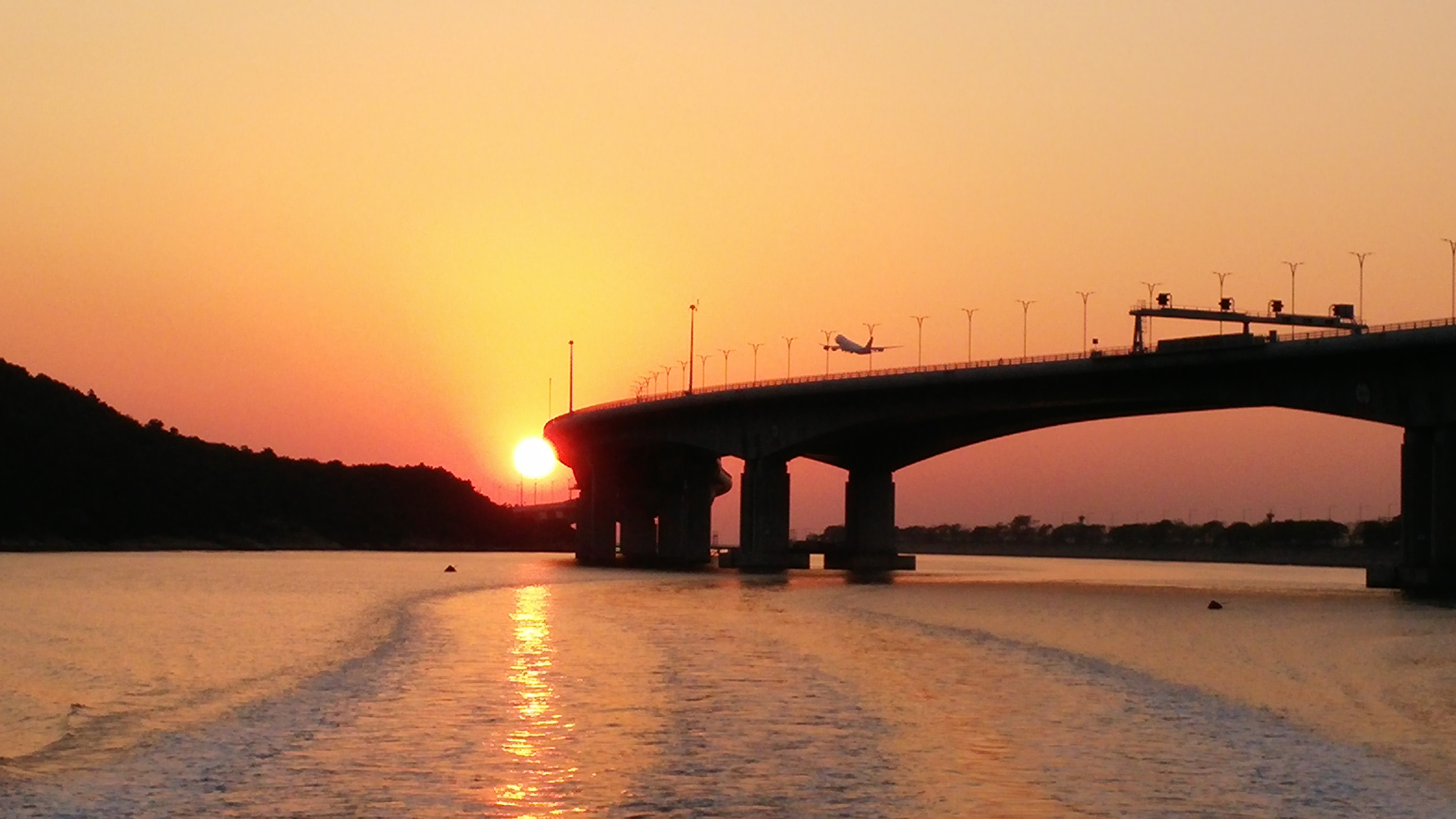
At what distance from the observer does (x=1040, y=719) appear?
97.7ft

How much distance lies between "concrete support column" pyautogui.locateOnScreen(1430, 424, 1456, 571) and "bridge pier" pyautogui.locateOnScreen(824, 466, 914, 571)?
5217cm

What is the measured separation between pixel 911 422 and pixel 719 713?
8239 centimetres

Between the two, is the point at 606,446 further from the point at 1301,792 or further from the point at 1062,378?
the point at 1301,792

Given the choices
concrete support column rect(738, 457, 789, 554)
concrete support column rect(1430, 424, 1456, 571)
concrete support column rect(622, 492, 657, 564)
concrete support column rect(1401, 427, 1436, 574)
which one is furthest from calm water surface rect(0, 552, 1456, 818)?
concrete support column rect(622, 492, 657, 564)

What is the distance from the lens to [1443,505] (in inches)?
3250

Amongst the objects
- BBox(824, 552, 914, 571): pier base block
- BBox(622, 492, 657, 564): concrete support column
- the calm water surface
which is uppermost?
BBox(622, 492, 657, 564): concrete support column

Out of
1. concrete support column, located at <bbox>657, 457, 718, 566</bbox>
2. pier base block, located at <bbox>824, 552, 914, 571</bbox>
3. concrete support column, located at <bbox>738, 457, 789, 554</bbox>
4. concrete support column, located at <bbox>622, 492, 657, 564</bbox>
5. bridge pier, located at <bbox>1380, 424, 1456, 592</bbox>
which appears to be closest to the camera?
bridge pier, located at <bbox>1380, 424, 1456, 592</bbox>

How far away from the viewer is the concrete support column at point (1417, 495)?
8312 centimetres

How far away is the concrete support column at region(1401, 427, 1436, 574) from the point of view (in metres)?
83.1

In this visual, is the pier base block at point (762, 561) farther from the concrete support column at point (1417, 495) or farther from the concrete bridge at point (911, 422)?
the concrete support column at point (1417, 495)

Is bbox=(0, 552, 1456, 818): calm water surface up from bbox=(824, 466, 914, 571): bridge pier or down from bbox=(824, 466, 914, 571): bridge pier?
down

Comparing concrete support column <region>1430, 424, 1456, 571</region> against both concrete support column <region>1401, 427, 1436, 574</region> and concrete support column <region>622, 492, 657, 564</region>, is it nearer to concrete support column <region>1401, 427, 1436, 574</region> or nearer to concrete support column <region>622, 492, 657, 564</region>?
concrete support column <region>1401, 427, 1436, 574</region>

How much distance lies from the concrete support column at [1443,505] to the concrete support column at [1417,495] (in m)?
0.40

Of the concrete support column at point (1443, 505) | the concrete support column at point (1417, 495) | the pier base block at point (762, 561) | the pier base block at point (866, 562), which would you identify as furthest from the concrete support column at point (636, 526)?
the concrete support column at point (1443, 505)
